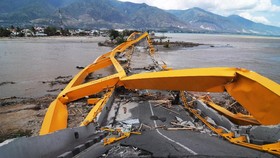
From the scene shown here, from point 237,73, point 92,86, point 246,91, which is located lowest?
point 92,86

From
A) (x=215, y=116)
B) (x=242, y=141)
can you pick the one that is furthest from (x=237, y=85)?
(x=215, y=116)

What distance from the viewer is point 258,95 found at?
185 inches

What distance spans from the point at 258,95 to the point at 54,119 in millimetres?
5698

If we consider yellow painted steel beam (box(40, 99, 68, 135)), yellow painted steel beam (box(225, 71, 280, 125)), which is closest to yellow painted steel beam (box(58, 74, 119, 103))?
yellow painted steel beam (box(40, 99, 68, 135))

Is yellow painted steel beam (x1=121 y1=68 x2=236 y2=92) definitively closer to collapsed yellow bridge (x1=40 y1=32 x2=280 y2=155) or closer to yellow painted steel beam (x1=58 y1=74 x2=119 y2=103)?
collapsed yellow bridge (x1=40 y1=32 x2=280 y2=155)

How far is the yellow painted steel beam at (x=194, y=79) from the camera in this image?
538 centimetres

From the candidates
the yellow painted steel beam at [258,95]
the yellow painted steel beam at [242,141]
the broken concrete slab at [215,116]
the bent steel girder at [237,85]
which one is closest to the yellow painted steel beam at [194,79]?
the bent steel girder at [237,85]

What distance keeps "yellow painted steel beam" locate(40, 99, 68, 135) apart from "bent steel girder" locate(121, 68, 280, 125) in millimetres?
2961

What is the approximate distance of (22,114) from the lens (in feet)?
35.4

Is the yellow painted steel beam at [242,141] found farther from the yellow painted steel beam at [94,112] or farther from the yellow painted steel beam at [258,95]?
the yellow painted steel beam at [94,112]

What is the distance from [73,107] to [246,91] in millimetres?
7769

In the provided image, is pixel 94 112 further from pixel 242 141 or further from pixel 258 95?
pixel 258 95

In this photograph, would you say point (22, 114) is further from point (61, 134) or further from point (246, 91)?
point (246, 91)

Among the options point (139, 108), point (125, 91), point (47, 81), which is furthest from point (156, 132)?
point (47, 81)
